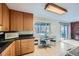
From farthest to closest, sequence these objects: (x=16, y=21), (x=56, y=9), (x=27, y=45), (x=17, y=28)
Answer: (x=17, y=28) → (x=16, y=21) → (x=27, y=45) → (x=56, y=9)

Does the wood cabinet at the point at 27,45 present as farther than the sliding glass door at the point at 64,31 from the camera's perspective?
Yes

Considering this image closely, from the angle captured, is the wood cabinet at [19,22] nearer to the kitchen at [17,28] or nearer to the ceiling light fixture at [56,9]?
the kitchen at [17,28]

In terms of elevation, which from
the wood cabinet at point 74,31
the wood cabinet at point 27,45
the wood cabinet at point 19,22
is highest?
the wood cabinet at point 19,22

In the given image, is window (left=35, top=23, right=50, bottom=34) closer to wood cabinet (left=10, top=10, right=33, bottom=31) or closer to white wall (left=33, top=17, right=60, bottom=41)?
white wall (left=33, top=17, right=60, bottom=41)

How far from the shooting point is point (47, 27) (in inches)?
80.9

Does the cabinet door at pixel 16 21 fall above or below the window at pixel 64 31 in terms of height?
above

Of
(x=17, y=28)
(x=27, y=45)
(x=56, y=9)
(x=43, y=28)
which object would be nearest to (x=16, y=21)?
(x=17, y=28)

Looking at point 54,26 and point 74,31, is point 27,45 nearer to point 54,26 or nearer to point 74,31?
point 54,26

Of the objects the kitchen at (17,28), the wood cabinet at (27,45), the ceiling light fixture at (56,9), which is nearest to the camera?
the ceiling light fixture at (56,9)

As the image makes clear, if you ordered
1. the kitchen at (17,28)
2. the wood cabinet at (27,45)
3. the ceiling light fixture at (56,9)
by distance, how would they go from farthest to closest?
the wood cabinet at (27,45) → the kitchen at (17,28) → the ceiling light fixture at (56,9)

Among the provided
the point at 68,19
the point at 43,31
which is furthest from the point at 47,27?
the point at 68,19

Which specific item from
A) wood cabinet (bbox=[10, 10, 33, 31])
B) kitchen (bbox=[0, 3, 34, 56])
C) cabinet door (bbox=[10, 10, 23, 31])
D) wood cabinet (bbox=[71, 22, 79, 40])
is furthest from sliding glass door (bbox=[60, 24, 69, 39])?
cabinet door (bbox=[10, 10, 23, 31])

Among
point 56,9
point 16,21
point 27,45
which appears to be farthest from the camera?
point 16,21

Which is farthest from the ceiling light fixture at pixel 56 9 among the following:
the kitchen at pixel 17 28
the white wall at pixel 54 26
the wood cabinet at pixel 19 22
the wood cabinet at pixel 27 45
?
the wood cabinet at pixel 27 45
